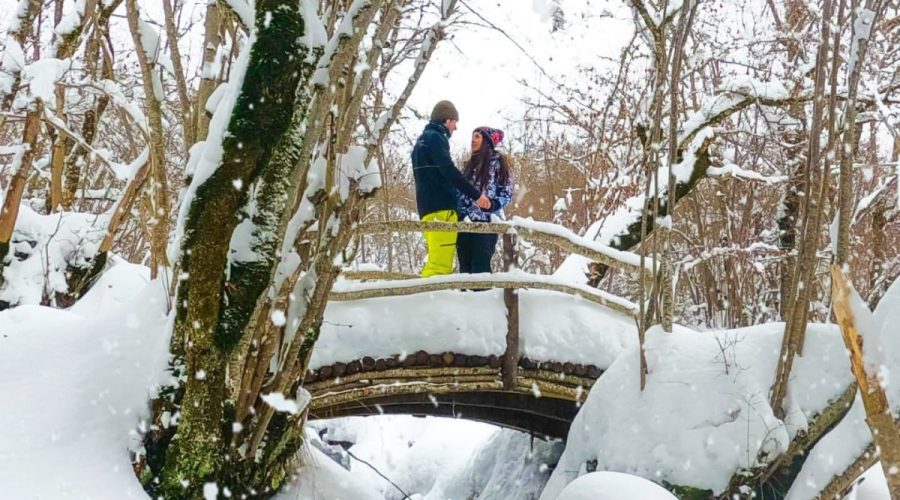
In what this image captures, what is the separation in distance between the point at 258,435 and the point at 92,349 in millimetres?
898

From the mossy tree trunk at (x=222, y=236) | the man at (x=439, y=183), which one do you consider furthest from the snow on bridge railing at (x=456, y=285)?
the mossy tree trunk at (x=222, y=236)

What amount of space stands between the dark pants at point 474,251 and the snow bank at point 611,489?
2.57 m

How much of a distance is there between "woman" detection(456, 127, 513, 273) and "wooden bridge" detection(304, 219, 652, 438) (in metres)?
0.24

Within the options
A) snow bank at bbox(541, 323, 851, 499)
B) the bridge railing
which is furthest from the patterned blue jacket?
snow bank at bbox(541, 323, 851, 499)

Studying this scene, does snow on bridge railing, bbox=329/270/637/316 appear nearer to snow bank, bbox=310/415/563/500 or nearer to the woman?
the woman

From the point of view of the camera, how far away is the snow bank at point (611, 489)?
2301 millimetres

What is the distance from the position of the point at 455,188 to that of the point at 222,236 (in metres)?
2.21

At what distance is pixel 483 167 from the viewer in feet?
15.9

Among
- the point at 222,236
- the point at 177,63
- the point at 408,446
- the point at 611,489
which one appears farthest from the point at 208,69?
the point at 408,446

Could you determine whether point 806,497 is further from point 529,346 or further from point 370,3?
Result: point 370,3

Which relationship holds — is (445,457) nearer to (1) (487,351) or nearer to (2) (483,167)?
(1) (487,351)

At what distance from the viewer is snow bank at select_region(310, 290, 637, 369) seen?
4.23 meters

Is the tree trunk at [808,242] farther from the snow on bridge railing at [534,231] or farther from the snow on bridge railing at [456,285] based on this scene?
the snow on bridge railing at [456,285]

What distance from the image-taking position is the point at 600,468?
3951mm
